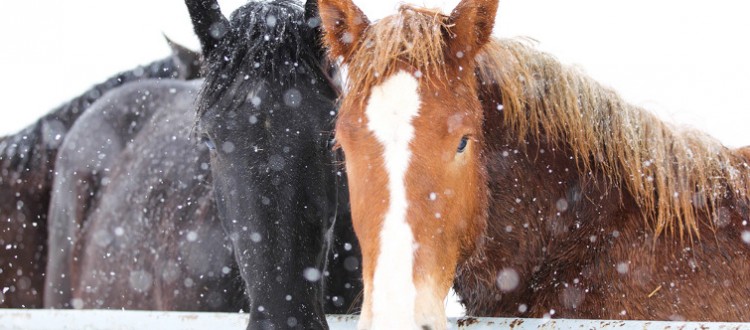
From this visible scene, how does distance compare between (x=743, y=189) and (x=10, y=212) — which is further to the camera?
(x=10, y=212)

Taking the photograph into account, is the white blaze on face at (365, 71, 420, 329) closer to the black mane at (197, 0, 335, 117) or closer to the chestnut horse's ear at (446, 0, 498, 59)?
the chestnut horse's ear at (446, 0, 498, 59)

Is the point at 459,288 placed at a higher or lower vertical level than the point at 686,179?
lower

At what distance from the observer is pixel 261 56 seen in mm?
3041

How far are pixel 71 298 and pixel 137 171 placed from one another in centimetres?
111

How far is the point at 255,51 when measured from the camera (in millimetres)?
3064

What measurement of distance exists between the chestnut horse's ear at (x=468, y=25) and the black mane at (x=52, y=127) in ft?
9.09

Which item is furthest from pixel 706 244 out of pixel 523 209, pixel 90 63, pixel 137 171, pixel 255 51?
pixel 90 63

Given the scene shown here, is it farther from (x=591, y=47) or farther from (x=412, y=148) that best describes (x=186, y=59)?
(x=591, y=47)

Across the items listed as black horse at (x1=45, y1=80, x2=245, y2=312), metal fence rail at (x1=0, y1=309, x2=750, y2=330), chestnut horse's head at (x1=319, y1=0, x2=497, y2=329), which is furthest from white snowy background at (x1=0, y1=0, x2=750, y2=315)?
metal fence rail at (x1=0, y1=309, x2=750, y2=330)

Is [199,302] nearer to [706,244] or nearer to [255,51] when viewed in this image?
[255,51]

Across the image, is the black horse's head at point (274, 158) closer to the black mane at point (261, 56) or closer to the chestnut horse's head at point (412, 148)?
the black mane at point (261, 56)

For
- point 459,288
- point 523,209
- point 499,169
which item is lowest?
point 459,288

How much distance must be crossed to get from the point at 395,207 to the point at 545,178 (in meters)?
0.98

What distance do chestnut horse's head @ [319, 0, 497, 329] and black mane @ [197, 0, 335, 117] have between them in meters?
0.38
